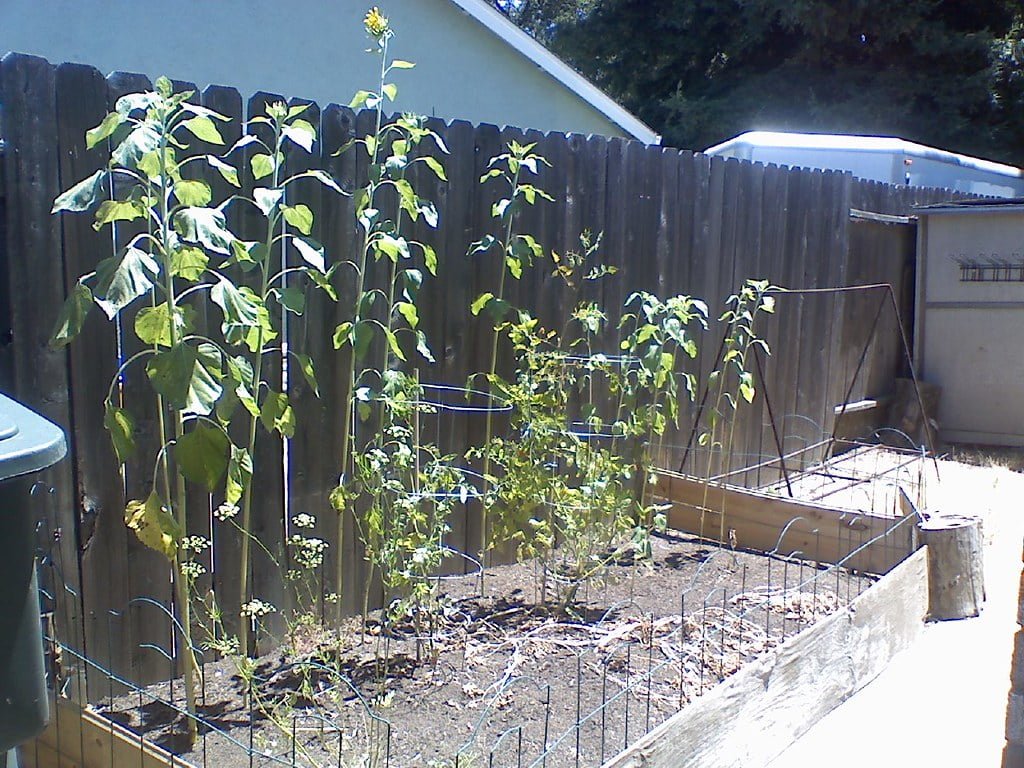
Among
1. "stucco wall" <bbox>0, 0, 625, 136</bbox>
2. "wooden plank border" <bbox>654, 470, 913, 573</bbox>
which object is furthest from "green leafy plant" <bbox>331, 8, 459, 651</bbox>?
"stucco wall" <bbox>0, 0, 625, 136</bbox>

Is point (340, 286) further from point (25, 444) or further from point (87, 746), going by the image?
point (25, 444)

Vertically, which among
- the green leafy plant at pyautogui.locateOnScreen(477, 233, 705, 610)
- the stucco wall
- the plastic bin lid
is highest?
the stucco wall

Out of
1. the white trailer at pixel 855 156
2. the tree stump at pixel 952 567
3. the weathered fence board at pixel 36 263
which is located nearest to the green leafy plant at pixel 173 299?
the weathered fence board at pixel 36 263

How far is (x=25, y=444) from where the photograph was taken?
6.27 feet

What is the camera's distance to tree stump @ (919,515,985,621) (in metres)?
4.56

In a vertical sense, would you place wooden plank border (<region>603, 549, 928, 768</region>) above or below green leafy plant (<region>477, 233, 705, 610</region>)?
below

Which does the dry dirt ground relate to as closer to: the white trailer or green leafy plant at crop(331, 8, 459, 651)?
green leafy plant at crop(331, 8, 459, 651)

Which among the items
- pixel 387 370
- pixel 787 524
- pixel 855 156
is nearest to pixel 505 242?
pixel 387 370

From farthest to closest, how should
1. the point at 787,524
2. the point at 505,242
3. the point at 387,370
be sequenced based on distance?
the point at 787,524 < the point at 505,242 < the point at 387,370

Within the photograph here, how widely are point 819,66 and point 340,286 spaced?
1714cm

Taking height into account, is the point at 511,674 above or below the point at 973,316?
below

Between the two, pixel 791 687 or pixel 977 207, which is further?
pixel 977 207

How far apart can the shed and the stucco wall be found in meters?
4.14

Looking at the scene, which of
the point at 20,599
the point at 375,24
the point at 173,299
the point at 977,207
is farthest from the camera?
the point at 977,207
